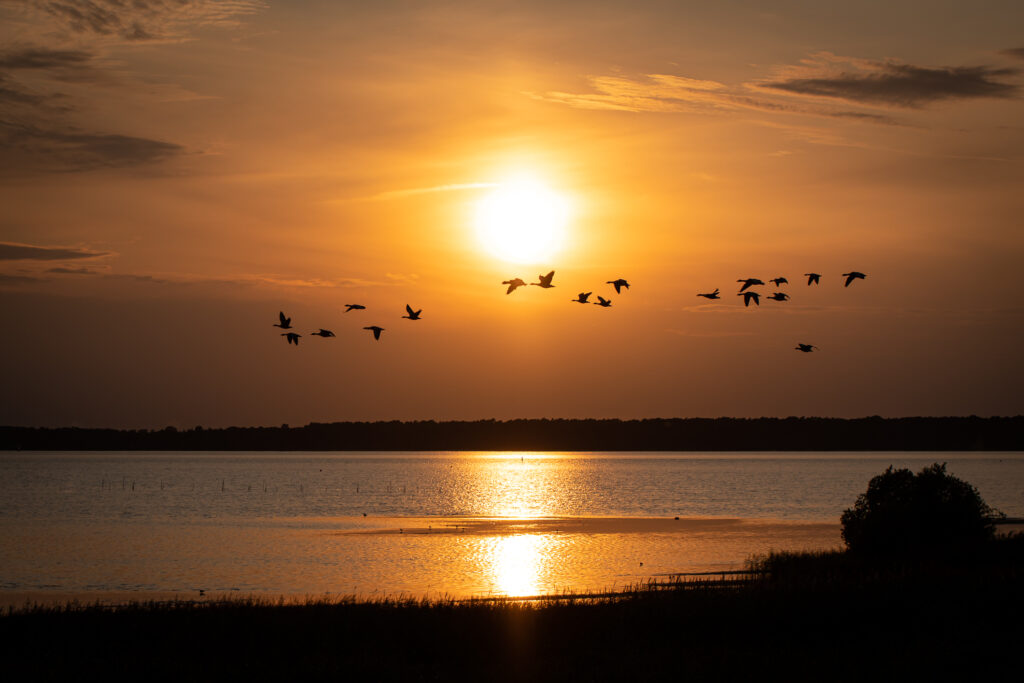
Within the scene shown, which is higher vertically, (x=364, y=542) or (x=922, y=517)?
(x=922, y=517)

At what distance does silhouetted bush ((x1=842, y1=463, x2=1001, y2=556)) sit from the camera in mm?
50219

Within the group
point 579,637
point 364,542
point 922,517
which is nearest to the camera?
point 579,637

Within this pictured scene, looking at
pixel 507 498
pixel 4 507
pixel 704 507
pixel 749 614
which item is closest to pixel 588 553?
pixel 749 614

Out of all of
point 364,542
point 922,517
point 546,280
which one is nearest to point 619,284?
point 546,280

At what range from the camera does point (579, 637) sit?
31.6 metres

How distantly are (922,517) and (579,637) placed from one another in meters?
26.2

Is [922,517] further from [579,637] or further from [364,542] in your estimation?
[364,542]

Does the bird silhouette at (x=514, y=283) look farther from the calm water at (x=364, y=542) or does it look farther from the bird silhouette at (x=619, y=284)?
the calm water at (x=364, y=542)

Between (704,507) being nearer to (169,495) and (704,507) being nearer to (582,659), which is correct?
(169,495)

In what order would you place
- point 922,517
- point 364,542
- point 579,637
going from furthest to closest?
point 364,542, point 922,517, point 579,637

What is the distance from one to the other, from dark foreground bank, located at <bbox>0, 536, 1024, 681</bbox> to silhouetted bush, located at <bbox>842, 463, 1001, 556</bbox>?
860 centimetres

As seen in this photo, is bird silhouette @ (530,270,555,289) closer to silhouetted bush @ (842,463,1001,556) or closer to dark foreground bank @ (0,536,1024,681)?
dark foreground bank @ (0,536,1024,681)

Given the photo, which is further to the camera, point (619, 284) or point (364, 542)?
point (364, 542)

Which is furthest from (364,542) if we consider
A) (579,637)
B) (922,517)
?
(579,637)
